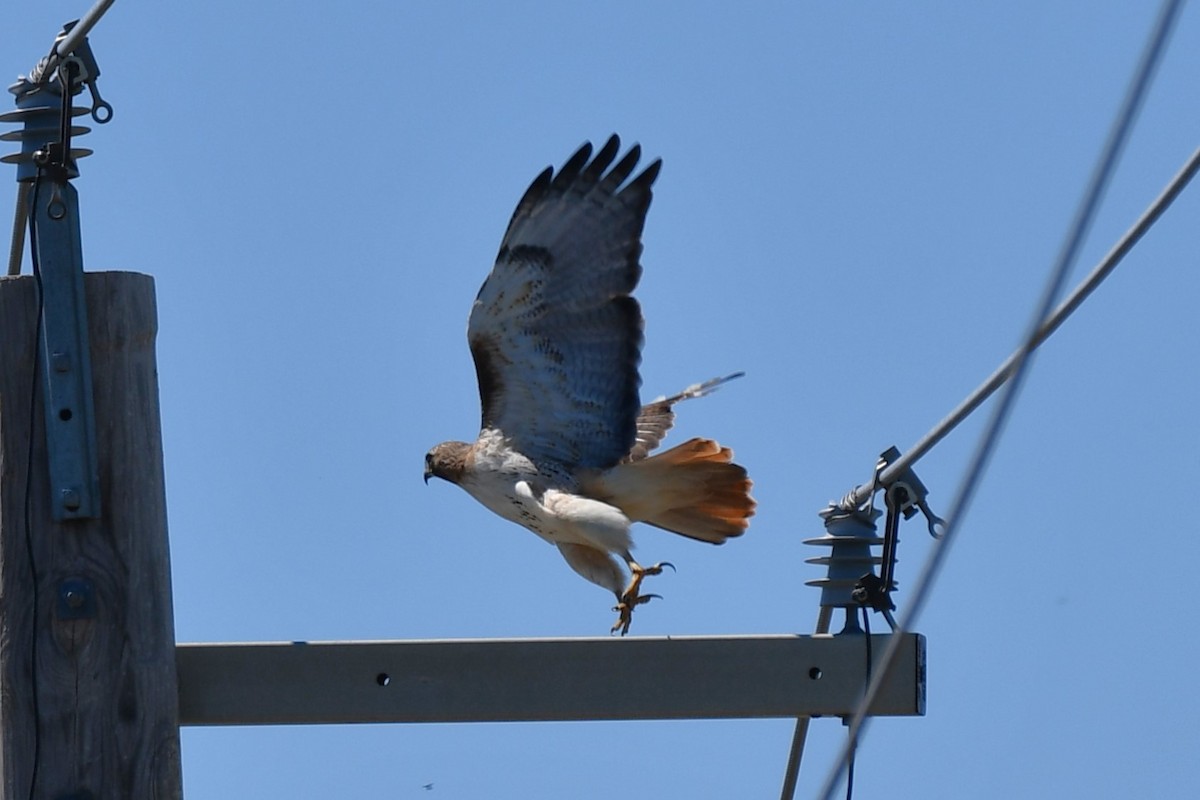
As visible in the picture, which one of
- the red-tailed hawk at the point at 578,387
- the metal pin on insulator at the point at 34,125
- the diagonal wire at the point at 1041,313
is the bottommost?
the diagonal wire at the point at 1041,313

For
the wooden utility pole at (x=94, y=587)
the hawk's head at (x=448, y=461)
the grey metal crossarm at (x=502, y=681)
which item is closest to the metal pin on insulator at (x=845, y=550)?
the grey metal crossarm at (x=502, y=681)

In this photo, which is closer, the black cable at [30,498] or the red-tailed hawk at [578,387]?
the black cable at [30,498]

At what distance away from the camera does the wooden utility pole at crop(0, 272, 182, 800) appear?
154 inches

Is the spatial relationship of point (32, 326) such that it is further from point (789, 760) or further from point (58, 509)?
point (789, 760)

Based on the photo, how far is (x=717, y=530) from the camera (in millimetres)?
6895

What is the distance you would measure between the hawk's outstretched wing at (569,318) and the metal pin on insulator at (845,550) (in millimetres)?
2150

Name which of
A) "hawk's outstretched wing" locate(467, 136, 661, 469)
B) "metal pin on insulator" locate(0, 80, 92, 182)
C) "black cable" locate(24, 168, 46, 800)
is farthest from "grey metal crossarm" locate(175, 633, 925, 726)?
"hawk's outstretched wing" locate(467, 136, 661, 469)

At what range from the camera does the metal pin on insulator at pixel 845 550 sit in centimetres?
458

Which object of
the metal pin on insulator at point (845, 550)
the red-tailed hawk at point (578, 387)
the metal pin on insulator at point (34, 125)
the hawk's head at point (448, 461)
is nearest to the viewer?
the metal pin on insulator at point (34, 125)

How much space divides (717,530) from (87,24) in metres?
3.31

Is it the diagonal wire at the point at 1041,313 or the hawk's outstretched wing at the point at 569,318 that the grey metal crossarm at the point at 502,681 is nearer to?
the diagonal wire at the point at 1041,313

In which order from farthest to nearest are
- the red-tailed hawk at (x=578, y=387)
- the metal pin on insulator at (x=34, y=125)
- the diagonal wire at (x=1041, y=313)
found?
the red-tailed hawk at (x=578, y=387) → the metal pin on insulator at (x=34, y=125) → the diagonal wire at (x=1041, y=313)

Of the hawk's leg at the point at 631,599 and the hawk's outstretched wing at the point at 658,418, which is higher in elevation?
the hawk's outstretched wing at the point at 658,418

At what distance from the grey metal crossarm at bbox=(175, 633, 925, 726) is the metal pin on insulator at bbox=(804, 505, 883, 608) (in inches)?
12.4
